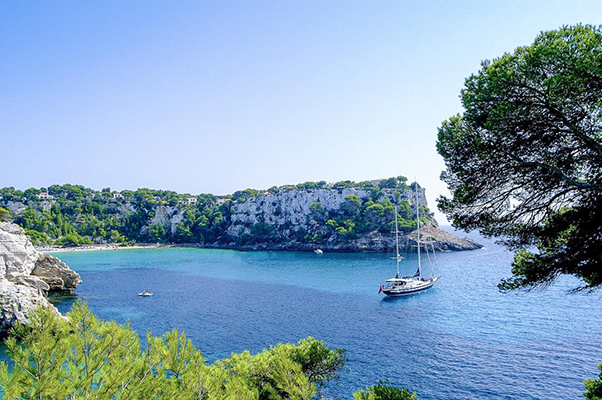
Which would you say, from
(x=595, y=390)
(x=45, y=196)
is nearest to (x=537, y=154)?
(x=595, y=390)

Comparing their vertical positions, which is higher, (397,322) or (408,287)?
(408,287)

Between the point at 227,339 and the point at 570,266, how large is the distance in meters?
23.4

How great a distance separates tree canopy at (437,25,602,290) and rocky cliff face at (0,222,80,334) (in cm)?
2611


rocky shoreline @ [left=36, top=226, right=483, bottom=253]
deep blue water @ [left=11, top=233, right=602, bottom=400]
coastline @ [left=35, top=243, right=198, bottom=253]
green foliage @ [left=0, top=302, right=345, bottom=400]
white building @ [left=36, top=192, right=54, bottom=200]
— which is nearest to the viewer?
green foliage @ [left=0, top=302, right=345, bottom=400]

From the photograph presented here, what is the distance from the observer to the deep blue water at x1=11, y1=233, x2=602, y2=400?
19875 mm

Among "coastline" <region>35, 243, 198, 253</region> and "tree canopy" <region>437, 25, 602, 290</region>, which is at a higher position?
"tree canopy" <region>437, 25, 602, 290</region>

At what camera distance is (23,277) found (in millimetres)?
37094

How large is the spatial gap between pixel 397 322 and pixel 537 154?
24.9 meters

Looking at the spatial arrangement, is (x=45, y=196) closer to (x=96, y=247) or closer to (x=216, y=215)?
(x=96, y=247)

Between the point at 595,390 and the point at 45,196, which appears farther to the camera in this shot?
the point at 45,196

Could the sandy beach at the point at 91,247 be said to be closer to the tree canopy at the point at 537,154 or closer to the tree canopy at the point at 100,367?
the tree canopy at the point at 100,367

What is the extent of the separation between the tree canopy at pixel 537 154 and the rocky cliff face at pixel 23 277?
26.1m

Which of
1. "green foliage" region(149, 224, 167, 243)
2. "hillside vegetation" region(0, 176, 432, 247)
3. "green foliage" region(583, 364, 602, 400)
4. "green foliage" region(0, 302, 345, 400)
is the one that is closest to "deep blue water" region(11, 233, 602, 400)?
"green foliage" region(0, 302, 345, 400)

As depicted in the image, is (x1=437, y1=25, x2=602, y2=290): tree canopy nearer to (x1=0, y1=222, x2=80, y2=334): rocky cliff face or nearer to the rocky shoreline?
(x1=0, y1=222, x2=80, y2=334): rocky cliff face
